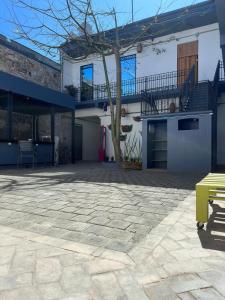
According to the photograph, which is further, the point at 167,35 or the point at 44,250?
the point at 167,35

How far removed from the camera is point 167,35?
14.1m

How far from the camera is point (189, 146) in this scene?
9523 mm

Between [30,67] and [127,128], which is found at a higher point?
[30,67]

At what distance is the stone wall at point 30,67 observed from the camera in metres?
13.3

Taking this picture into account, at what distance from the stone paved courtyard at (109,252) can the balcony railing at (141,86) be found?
10.2m

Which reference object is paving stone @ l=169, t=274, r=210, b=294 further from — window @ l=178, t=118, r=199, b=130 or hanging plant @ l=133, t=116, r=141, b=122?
hanging plant @ l=133, t=116, r=141, b=122

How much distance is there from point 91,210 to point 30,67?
12.7 m

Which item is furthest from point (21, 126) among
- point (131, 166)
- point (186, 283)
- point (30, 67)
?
point (186, 283)

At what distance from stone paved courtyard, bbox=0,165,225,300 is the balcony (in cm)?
743

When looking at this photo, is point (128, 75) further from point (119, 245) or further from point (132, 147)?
point (119, 245)

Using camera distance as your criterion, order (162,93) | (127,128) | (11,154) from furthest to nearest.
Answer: (127,128), (162,93), (11,154)

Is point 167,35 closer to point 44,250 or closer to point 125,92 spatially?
point 125,92

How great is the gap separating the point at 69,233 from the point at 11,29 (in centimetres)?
1028

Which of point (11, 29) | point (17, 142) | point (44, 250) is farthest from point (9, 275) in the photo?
point (11, 29)
